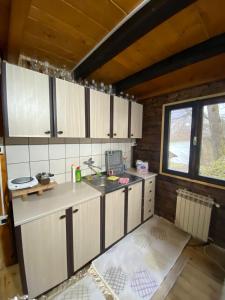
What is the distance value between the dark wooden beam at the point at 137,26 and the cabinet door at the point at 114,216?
1451mm

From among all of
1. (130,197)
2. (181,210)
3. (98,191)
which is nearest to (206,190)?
(181,210)

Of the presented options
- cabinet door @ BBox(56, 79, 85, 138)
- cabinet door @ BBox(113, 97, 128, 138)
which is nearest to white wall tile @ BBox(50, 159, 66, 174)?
cabinet door @ BBox(56, 79, 85, 138)

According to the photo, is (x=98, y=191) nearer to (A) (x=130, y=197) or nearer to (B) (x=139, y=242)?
(A) (x=130, y=197)

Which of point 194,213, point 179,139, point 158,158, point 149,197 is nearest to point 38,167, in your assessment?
point 149,197

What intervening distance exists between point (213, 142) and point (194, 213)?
101 cm

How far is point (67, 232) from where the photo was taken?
1.28 m

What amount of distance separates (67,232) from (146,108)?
2.24m

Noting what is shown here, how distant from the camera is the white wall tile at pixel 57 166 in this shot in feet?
5.52

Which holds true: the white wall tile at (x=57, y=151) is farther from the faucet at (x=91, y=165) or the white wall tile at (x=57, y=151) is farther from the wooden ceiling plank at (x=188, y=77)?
the wooden ceiling plank at (x=188, y=77)

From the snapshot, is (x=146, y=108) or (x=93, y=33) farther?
(x=146, y=108)

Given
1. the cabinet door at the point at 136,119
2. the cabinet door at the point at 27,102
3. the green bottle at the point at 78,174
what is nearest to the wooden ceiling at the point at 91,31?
the cabinet door at the point at 27,102

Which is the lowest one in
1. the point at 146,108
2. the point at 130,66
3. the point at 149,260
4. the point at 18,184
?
the point at 149,260

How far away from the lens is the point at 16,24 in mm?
922

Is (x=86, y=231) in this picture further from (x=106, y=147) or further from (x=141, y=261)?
(x=106, y=147)
